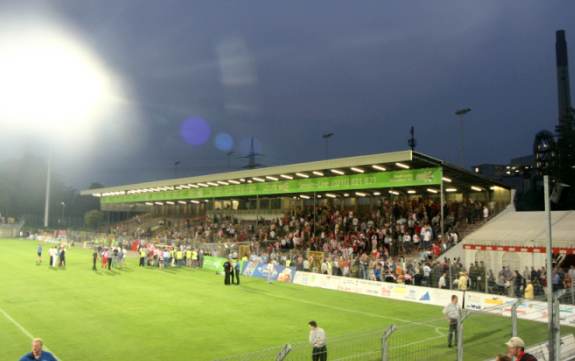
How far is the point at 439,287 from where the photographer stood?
22969mm

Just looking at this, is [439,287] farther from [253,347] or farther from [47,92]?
[47,92]

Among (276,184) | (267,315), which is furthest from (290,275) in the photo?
(267,315)

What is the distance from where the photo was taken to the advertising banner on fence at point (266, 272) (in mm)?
30188

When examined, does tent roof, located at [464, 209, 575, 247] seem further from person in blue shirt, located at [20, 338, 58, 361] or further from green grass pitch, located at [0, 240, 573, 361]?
person in blue shirt, located at [20, 338, 58, 361]

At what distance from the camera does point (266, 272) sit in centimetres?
3189

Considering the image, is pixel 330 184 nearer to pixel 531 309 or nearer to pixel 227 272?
pixel 227 272

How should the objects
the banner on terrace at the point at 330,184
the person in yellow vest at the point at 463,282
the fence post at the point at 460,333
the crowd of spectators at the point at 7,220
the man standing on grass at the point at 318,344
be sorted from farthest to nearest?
1. the crowd of spectators at the point at 7,220
2. the banner on terrace at the point at 330,184
3. the person in yellow vest at the point at 463,282
4. the man standing on grass at the point at 318,344
5. the fence post at the point at 460,333

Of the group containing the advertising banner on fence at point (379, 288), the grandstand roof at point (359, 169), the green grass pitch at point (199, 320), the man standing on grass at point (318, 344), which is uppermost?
the grandstand roof at point (359, 169)

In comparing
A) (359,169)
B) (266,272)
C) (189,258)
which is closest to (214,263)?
(189,258)

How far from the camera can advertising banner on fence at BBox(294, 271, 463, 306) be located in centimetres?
2209

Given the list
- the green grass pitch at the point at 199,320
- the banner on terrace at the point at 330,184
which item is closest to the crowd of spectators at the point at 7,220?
the banner on terrace at the point at 330,184

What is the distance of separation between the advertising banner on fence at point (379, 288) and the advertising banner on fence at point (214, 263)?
6.98 metres

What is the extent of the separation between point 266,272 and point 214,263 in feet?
19.0

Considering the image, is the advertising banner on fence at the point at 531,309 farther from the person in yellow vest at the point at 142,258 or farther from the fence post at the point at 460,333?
the person in yellow vest at the point at 142,258
